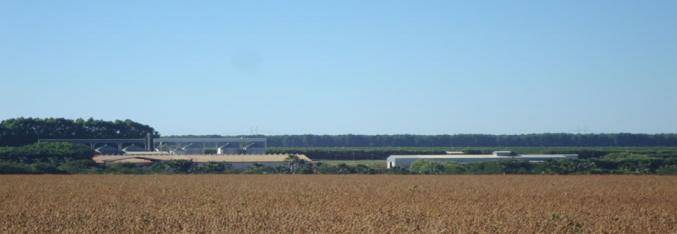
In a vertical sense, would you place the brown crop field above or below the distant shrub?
below

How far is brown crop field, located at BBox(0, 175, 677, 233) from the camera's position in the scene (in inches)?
1057

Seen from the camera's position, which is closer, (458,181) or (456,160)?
(458,181)

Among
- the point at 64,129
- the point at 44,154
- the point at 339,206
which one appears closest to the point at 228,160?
the point at 44,154

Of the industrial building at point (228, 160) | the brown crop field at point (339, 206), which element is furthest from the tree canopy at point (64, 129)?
the brown crop field at point (339, 206)

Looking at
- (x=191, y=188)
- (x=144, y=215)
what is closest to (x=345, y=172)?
(x=191, y=188)

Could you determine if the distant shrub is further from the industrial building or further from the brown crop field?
the brown crop field

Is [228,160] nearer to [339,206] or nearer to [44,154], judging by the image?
[44,154]

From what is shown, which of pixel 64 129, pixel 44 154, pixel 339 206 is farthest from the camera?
pixel 64 129

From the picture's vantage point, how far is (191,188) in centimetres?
4925

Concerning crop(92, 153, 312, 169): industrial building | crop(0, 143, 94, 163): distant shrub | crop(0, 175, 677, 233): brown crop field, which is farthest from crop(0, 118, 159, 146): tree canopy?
crop(0, 175, 677, 233): brown crop field

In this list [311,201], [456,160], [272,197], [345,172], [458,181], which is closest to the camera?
[311,201]

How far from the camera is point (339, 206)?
115ft

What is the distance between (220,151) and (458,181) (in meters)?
55.9

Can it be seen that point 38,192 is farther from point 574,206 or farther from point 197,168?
point 197,168
